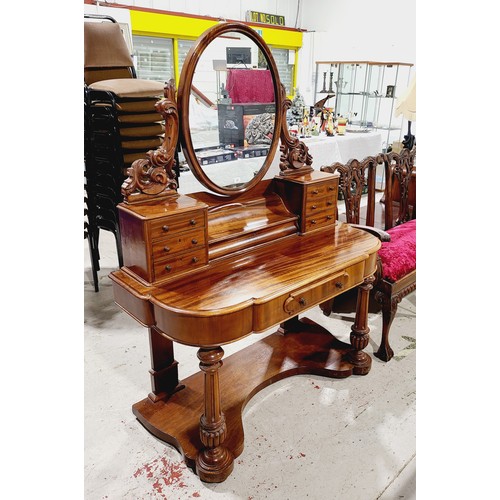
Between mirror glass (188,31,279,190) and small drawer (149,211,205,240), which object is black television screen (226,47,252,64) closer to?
mirror glass (188,31,279,190)

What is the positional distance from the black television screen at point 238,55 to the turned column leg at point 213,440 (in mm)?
1231

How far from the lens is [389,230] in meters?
3.16

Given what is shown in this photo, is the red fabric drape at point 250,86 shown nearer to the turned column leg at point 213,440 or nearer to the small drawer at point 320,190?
the small drawer at point 320,190

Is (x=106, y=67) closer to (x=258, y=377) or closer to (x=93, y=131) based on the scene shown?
(x=93, y=131)

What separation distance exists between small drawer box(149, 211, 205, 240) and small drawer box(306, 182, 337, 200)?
61 centimetres

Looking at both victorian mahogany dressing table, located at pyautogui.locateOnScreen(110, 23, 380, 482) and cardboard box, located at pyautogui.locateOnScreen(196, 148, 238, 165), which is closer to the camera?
victorian mahogany dressing table, located at pyautogui.locateOnScreen(110, 23, 380, 482)

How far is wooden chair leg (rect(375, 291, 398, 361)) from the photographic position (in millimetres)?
2521

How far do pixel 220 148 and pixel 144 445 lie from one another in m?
1.34

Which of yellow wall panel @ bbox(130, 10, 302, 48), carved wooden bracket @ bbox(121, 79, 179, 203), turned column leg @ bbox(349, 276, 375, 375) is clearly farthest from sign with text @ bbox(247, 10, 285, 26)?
carved wooden bracket @ bbox(121, 79, 179, 203)

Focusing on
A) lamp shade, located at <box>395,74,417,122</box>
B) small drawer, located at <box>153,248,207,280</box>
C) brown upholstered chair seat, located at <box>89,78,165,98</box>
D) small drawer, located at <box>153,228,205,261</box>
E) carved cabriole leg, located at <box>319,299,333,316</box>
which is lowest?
carved cabriole leg, located at <box>319,299,333,316</box>

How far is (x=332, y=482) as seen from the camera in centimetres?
179

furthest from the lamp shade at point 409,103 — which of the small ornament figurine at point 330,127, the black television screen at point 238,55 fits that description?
the black television screen at point 238,55

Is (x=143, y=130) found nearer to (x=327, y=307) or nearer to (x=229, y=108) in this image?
(x=229, y=108)

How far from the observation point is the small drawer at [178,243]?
5.12 ft
